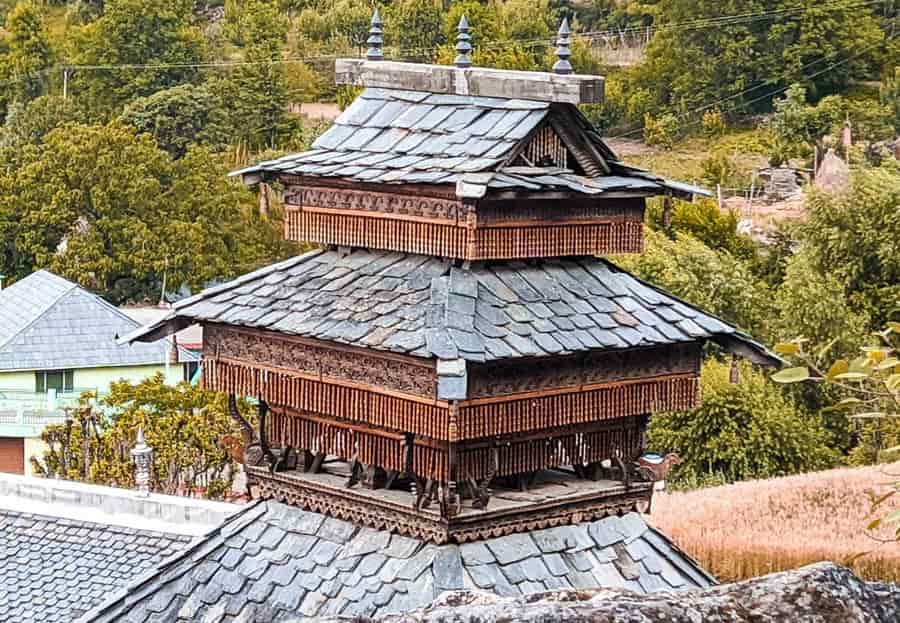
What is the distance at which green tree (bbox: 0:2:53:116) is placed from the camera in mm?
73125

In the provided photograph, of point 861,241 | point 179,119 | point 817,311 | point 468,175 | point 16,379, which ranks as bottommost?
point 16,379

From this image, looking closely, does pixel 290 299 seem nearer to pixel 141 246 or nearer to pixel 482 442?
pixel 482 442

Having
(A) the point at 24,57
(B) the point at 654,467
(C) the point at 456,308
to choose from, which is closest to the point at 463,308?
(C) the point at 456,308

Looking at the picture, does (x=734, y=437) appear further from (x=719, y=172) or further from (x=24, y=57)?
(x=24, y=57)

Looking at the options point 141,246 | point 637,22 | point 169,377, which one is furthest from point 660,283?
point 637,22

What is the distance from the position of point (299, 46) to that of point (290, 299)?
6551 cm

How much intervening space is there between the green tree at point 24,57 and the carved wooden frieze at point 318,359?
6382 cm

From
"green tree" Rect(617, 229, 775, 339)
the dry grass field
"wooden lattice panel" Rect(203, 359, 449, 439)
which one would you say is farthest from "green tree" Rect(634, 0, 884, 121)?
"wooden lattice panel" Rect(203, 359, 449, 439)

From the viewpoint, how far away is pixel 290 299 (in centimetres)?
984

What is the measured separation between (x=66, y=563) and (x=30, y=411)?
22.2 meters

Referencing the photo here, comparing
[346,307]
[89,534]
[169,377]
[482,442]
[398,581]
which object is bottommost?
[169,377]

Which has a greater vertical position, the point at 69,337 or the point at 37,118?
the point at 37,118

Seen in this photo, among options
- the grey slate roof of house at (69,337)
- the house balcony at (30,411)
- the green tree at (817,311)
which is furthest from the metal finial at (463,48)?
the grey slate roof of house at (69,337)

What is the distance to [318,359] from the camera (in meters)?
9.52
